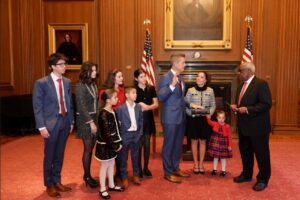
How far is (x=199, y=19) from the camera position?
8.90 meters

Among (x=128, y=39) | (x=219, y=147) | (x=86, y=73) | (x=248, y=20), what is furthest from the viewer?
(x=128, y=39)

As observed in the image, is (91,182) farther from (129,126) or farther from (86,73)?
(86,73)

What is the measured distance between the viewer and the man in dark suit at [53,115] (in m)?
4.13

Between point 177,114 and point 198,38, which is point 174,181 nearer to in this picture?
point 177,114

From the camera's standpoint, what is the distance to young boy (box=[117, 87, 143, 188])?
4516 mm

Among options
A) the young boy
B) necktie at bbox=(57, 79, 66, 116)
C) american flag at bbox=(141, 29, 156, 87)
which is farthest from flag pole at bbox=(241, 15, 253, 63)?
necktie at bbox=(57, 79, 66, 116)

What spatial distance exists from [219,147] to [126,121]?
1552 millimetres

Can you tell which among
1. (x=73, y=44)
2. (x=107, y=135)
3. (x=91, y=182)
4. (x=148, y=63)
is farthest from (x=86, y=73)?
(x=73, y=44)

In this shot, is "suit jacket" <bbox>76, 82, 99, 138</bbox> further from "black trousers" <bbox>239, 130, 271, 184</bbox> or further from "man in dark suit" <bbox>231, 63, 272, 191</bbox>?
"black trousers" <bbox>239, 130, 271, 184</bbox>

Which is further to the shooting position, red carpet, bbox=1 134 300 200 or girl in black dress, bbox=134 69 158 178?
girl in black dress, bbox=134 69 158 178

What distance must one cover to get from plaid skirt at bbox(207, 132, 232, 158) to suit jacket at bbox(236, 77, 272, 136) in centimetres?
60

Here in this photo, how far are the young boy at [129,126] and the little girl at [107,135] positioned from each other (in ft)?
0.84

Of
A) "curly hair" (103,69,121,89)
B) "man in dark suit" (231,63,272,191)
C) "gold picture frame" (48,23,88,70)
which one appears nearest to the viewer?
"man in dark suit" (231,63,272,191)

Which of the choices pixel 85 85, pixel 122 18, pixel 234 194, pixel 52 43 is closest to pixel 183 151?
pixel 234 194
